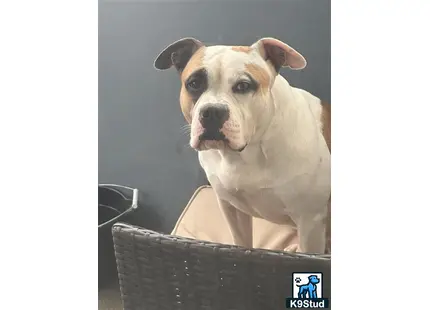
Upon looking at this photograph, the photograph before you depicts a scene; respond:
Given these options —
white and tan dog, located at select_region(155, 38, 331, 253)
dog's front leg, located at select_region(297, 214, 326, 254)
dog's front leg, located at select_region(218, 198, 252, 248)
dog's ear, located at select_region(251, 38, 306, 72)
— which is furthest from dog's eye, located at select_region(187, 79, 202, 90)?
dog's front leg, located at select_region(297, 214, 326, 254)

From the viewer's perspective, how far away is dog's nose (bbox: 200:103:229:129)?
1007 millimetres

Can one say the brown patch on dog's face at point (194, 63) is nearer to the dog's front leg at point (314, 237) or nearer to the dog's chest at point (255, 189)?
the dog's chest at point (255, 189)

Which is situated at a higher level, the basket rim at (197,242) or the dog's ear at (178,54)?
the dog's ear at (178,54)

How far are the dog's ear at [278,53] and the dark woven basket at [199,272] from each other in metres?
0.37

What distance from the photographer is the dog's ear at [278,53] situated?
1.04m

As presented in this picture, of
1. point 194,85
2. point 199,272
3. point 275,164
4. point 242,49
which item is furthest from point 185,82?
point 199,272

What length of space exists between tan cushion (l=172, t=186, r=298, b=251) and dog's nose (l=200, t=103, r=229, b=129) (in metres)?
0.14

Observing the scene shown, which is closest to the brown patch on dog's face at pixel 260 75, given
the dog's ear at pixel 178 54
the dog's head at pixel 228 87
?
the dog's head at pixel 228 87

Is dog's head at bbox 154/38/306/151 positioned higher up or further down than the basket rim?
higher up

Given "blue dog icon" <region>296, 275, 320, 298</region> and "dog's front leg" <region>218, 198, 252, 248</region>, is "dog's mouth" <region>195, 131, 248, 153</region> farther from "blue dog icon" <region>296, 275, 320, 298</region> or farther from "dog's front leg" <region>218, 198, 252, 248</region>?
"blue dog icon" <region>296, 275, 320, 298</region>
